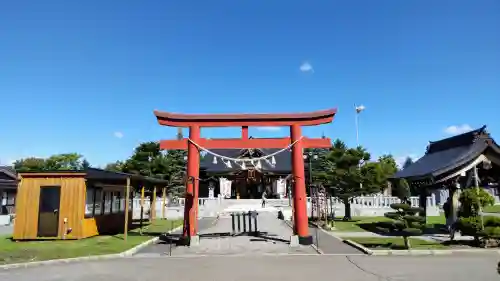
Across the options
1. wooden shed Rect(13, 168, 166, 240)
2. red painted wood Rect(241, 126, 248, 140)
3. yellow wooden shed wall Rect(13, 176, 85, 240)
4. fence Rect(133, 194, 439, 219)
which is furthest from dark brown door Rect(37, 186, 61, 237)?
fence Rect(133, 194, 439, 219)

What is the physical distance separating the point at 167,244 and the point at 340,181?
1570cm

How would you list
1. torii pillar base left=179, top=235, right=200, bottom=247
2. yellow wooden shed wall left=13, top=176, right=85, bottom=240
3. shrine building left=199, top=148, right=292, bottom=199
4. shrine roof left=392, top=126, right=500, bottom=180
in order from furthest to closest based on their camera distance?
shrine building left=199, top=148, right=292, bottom=199
shrine roof left=392, top=126, right=500, bottom=180
yellow wooden shed wall left=13, top=176, right=85, bottom=240
torii pillar base left=179, top=235, right=200, bottom=247

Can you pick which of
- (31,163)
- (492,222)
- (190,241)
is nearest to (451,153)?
(492,222)

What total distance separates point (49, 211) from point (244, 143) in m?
9.60

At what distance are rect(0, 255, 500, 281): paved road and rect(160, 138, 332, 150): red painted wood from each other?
4.94 meters

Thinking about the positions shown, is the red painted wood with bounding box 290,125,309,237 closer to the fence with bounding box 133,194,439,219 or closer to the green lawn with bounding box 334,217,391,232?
the green lawn with bounding box 334,217,391,232

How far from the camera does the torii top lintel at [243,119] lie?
1459cm

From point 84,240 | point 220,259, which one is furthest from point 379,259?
point 84,240

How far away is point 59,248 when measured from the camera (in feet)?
41.9

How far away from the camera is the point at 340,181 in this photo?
26.0 metres

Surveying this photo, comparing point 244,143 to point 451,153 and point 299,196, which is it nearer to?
point 299,196

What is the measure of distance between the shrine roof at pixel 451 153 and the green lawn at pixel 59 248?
14.2 metres

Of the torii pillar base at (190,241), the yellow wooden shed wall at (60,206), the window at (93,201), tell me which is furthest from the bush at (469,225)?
the window at (93,201)

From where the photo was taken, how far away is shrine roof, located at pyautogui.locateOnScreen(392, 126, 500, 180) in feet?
52.2
